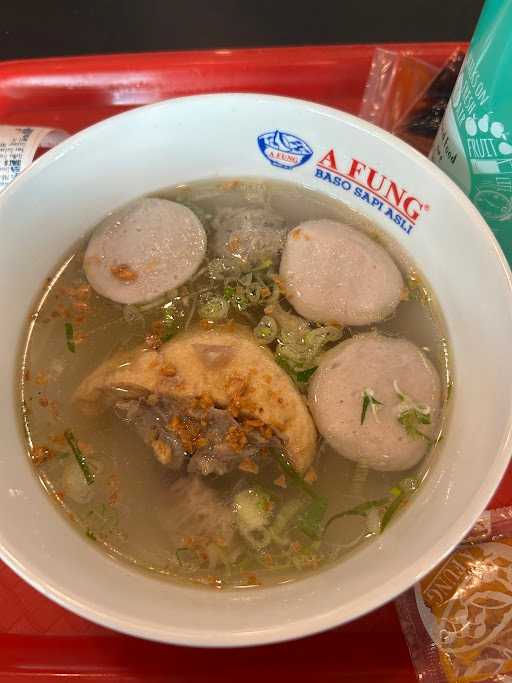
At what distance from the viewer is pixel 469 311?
3.67 ft

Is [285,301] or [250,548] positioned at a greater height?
[285,301]

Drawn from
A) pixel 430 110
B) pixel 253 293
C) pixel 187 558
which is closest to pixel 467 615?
pixel 187 558

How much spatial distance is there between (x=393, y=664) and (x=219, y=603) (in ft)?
1.35

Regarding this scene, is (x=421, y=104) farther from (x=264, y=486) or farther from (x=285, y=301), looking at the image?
(x=264, y=486)

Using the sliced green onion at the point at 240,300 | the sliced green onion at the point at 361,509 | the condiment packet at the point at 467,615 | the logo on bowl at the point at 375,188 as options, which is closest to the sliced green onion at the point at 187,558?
the sliced green onion at the point at 361,509

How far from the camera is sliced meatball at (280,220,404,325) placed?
4.19ft

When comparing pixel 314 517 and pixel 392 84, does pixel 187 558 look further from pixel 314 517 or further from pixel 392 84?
pixel 392 84

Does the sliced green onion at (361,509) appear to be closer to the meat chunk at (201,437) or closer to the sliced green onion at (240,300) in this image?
the meat chunk at (201,437)

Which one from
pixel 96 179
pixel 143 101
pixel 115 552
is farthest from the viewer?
pixel 143 101

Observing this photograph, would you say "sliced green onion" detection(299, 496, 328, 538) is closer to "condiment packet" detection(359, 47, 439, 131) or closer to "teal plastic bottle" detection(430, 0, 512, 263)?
"teal plastic bottle" detection(430, 0, 512, 263)

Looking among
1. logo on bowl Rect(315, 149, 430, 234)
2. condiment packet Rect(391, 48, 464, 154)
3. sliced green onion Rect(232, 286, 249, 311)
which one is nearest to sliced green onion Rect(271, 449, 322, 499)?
sliced green onion Rect(232, 286, 249, 311)

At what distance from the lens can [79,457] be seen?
45.1 inches

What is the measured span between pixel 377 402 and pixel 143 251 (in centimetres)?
65

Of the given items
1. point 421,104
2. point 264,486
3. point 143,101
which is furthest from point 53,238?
point 421,104
